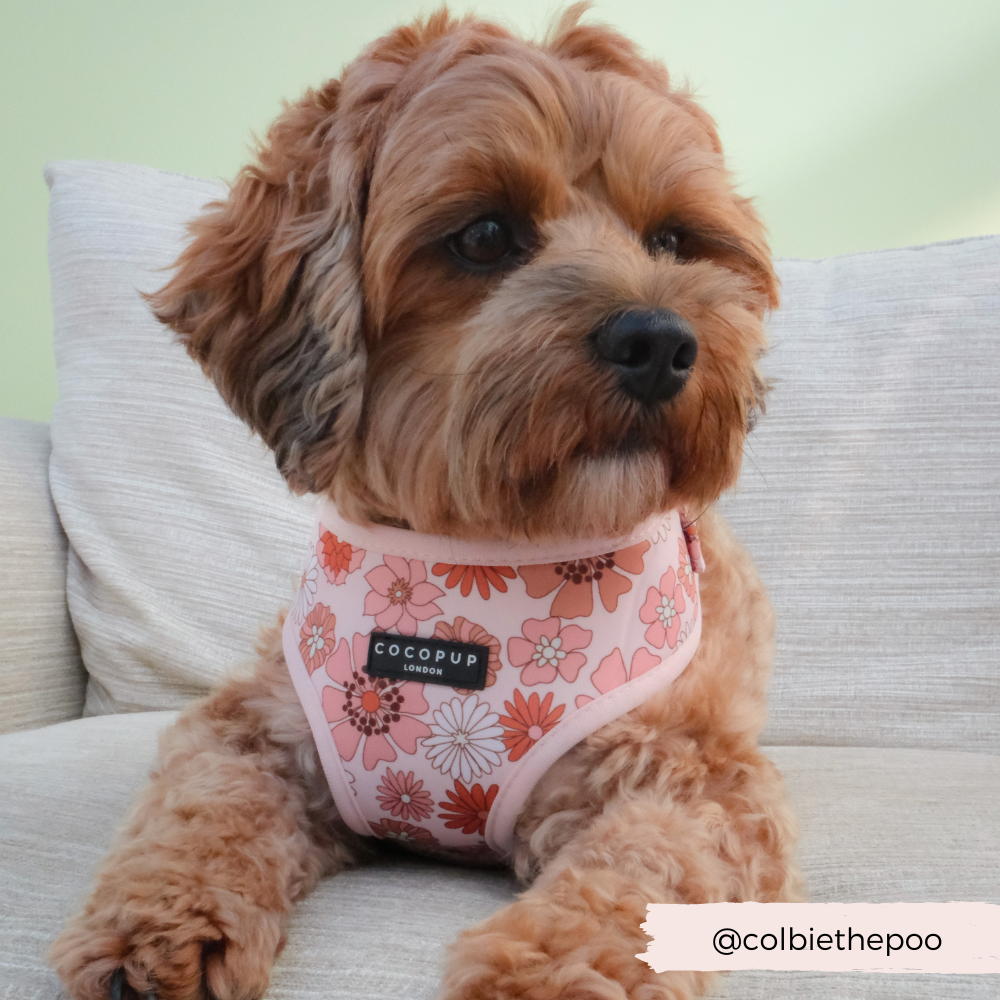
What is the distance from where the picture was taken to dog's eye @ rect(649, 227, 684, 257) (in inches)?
45.4

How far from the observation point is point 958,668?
1867 millimetres

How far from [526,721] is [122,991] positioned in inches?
18.3

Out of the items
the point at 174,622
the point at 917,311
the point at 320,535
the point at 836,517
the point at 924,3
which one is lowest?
the point at 174,622

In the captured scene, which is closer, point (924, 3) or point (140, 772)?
point (140, 772)

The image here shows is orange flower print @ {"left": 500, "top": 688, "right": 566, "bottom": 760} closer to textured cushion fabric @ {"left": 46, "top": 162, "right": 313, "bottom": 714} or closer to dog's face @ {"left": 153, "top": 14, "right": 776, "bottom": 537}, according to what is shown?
dog's face @ {"left": 153, "top": 14, "right": 776, "bottom": 537}

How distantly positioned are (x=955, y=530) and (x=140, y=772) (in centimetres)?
160

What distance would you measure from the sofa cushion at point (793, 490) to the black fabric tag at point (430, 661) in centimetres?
105

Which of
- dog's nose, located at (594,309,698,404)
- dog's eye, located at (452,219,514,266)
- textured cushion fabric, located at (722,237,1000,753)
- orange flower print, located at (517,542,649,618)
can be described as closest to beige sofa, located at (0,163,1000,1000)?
textured cushion fabric, located at (722,237,1000,753)

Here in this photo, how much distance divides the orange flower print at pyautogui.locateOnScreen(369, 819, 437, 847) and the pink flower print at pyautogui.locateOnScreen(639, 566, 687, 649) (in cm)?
36

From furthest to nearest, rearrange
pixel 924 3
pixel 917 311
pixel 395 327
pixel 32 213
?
pixel 32 213, pixel 924 3, pixel 917 311, pixel 395 327

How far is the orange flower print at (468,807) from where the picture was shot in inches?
41.8

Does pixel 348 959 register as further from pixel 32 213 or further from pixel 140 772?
pixel 32 213

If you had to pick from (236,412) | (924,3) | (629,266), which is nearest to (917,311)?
(924,3)

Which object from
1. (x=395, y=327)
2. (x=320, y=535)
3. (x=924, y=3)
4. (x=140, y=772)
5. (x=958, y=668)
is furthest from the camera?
(x=924, y=3)
